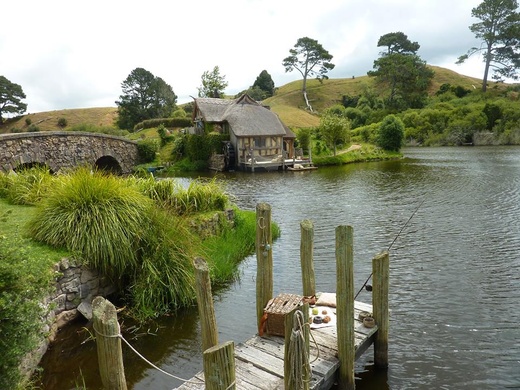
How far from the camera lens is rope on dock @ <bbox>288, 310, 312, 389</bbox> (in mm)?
5320

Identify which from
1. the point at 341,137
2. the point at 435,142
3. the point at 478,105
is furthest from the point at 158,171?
the point at 478,105

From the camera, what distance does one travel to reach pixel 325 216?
20406 mm

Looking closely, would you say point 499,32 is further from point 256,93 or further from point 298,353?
point 298,353

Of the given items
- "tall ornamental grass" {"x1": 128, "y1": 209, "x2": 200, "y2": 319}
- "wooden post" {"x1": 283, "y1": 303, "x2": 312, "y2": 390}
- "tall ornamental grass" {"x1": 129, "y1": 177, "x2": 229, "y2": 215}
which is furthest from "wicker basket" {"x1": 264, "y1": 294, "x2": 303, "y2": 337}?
"tall ornamental grass" {"x1": 129, "y1": 177, "x2": 229, "y2": 215}

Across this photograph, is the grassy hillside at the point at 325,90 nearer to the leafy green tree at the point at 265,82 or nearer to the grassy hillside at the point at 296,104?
the grassy hillside at the point at 296,104

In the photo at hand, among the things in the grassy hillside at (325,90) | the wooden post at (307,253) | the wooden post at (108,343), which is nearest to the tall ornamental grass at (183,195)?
the wooden post at (307,253)

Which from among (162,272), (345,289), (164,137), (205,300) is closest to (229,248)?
(162,272)

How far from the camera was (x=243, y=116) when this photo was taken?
151 feet

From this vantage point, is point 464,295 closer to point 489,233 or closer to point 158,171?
point 489,233

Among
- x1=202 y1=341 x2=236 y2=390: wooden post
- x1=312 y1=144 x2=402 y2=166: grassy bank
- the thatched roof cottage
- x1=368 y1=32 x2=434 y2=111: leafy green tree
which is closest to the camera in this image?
x1=202 y1=341 x2=236 y2=390: wooden post

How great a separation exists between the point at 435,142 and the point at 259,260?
6781cm

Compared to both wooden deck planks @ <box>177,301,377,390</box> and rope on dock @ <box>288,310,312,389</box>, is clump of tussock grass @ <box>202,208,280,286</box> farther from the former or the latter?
rope on dock @ <box>288,310,312,389</box>

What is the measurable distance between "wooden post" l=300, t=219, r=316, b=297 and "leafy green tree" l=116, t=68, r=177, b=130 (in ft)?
218

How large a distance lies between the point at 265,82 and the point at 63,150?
78.9 meters
